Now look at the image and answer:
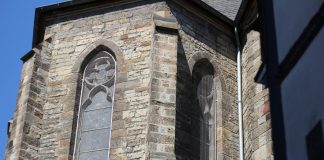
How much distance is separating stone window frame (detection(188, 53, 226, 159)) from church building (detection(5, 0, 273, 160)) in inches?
0.7

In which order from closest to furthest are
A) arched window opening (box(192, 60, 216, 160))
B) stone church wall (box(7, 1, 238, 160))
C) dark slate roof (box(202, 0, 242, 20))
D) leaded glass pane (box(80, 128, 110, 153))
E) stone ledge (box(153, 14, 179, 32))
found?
1. stone church wall (box(7, 1, 238, 160))
2. leaded glass pane (box(80, 128, 110, 153))
3. arched window opening (box(192, 60, 216, 160))
4. stone ledge (box(153, 14, 179, 32))
5. dark slate roof (box(202, 0, 242, 20))

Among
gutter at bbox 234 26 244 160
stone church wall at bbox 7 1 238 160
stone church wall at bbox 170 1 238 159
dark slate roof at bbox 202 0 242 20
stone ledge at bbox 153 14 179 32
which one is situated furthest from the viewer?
dark slate roof at bbox 202 0 242 20

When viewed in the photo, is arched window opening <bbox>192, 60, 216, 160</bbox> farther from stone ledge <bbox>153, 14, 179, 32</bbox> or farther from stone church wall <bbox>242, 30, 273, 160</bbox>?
stone ledge <bbox>153, 14, 179, 32</bbox>

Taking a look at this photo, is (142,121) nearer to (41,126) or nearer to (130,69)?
(130,69)

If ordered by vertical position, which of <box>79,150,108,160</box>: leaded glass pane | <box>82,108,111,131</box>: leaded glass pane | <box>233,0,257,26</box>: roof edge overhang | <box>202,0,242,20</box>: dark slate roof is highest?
<box>202,0,242,20</box>: dark slate roof

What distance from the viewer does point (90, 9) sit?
508 inches

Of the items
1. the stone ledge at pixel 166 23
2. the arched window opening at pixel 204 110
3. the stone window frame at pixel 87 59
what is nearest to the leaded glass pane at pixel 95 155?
the stone window frame at pixel 87 59

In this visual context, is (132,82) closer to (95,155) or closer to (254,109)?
(95,155)

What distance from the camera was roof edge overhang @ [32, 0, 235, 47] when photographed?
1272 centimetres

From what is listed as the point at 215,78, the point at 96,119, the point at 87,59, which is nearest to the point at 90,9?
the point at 87,59

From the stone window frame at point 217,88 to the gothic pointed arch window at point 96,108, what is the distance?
4.59 ft

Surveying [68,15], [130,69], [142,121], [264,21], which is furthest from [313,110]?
[68,15]

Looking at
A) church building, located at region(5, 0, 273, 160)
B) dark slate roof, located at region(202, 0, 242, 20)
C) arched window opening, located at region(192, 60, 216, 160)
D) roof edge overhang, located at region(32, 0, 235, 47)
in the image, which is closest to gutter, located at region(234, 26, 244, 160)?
church building, located at region(5, 0, 273, 160)

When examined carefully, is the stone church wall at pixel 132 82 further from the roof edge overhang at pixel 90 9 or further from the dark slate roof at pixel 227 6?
the dark slate roof at pixel 227 6
